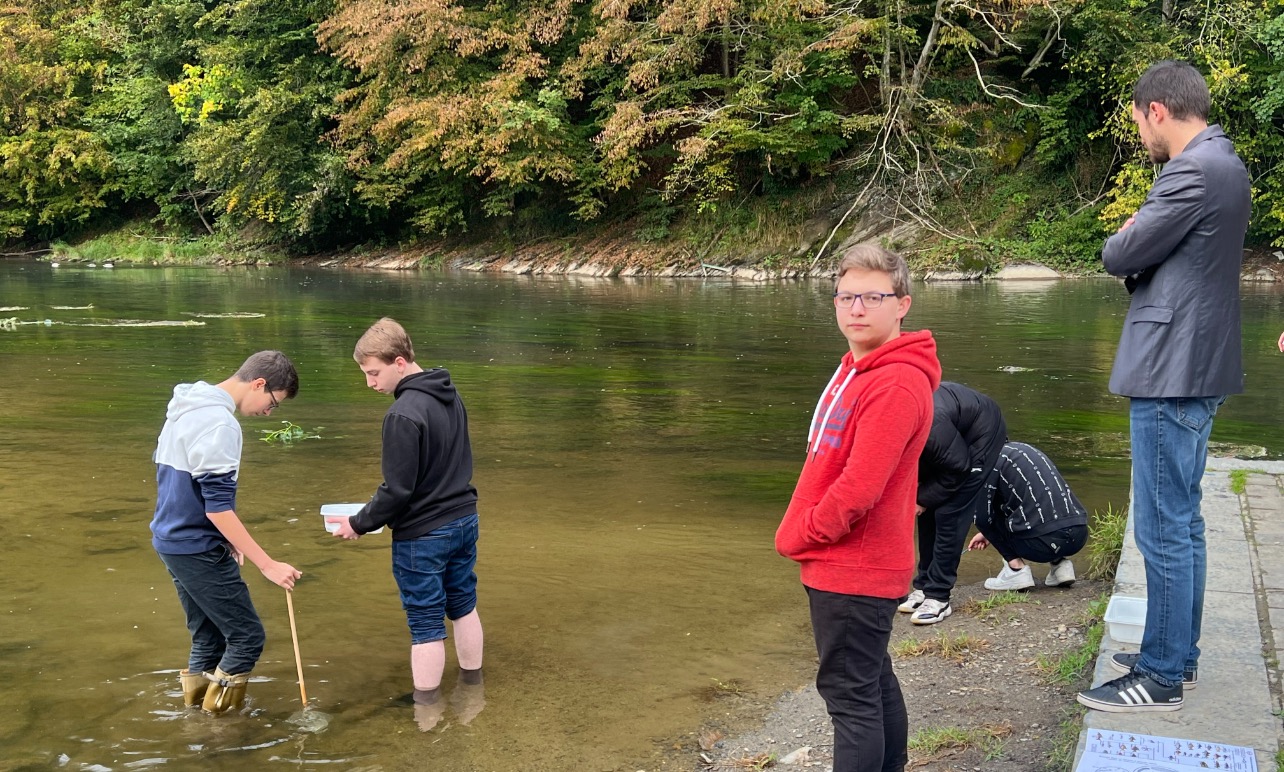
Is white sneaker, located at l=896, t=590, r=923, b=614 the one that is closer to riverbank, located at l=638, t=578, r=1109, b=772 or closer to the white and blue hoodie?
riverbank, located at l=638, t=578, r=1109, b=772

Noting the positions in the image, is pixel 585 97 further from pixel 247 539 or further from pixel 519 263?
pixel 247 539

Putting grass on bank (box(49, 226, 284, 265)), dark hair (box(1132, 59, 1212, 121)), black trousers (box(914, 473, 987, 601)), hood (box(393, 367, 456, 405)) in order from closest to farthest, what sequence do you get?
1. dark hair (box(1132, 59, 1212, 121))
2. hood (box(393, 367, 456, 405))
3. black trousers (box(914, 473, 987, 601))
4. grass on bank (box(49, 226, 284, 265))

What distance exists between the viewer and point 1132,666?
3.83 m

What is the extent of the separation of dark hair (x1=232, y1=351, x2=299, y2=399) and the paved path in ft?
9.88

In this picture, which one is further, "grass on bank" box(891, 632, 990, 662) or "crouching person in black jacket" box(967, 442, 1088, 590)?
"crouching person in black jacket" box(967, 442, 1088, 590)

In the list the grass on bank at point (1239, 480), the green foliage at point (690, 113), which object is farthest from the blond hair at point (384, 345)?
the green foliage at point (690, 113)

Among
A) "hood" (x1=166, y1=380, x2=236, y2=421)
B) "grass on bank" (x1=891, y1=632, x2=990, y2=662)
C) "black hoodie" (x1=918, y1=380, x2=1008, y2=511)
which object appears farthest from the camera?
"black hoodie" (x1=918, y1=380, x2=1008, y2=511)

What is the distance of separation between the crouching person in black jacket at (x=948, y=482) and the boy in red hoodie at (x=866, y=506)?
1.85 m

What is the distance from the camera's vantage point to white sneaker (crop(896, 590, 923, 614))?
5371mm

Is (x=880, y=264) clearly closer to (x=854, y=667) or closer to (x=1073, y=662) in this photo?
(x=854, y=667)

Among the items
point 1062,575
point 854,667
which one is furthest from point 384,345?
point 1062,575

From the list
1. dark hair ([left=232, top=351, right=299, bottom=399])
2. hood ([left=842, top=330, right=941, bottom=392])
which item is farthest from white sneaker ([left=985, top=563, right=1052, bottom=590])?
dark hair ([left=232, top=351, right=299, bottom=399])

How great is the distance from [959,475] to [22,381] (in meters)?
10.3

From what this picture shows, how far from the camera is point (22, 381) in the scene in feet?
38.9
